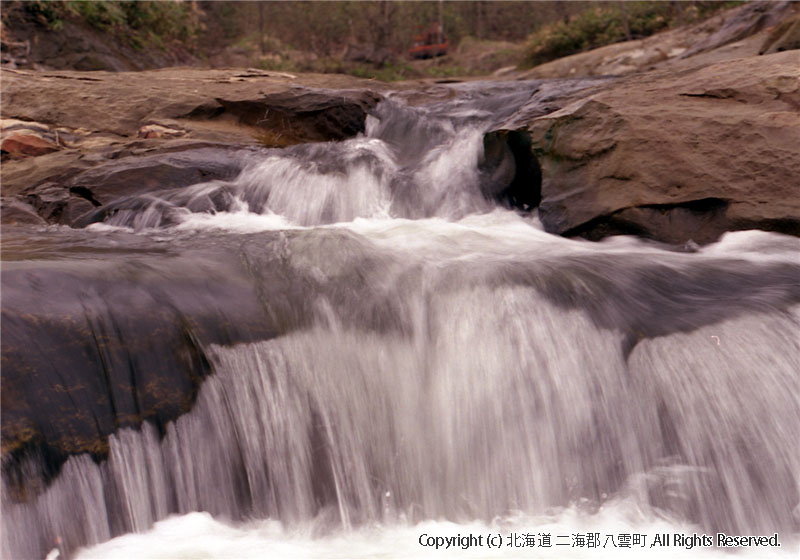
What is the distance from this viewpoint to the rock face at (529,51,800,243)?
4547 mm

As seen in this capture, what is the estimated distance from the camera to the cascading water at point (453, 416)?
2.93 meters

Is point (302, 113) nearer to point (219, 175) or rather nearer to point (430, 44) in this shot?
point (219, 175)

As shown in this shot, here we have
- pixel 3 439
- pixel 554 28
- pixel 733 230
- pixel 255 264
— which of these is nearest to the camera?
pixel 3 439

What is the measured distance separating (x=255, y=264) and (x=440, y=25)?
2354 cm

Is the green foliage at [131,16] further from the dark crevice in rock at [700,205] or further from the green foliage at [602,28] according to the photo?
the dark crevice in rock at [700,205]

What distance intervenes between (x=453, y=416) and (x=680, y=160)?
8.94 ft

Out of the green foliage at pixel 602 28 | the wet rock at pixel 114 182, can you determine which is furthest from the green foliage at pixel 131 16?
the green foliage at pixel 602 28

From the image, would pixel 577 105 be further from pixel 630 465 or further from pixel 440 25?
pixel 440 25

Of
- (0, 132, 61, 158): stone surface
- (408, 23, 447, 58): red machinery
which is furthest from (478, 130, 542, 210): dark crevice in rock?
(408, 23, 447, 58): red machinery

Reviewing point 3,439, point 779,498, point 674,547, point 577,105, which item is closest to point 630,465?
point 674,547

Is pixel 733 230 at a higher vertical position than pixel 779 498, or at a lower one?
higher

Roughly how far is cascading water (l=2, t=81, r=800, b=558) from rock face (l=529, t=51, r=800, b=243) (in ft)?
1.69

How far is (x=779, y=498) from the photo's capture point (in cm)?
299

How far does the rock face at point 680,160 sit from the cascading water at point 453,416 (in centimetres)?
52
